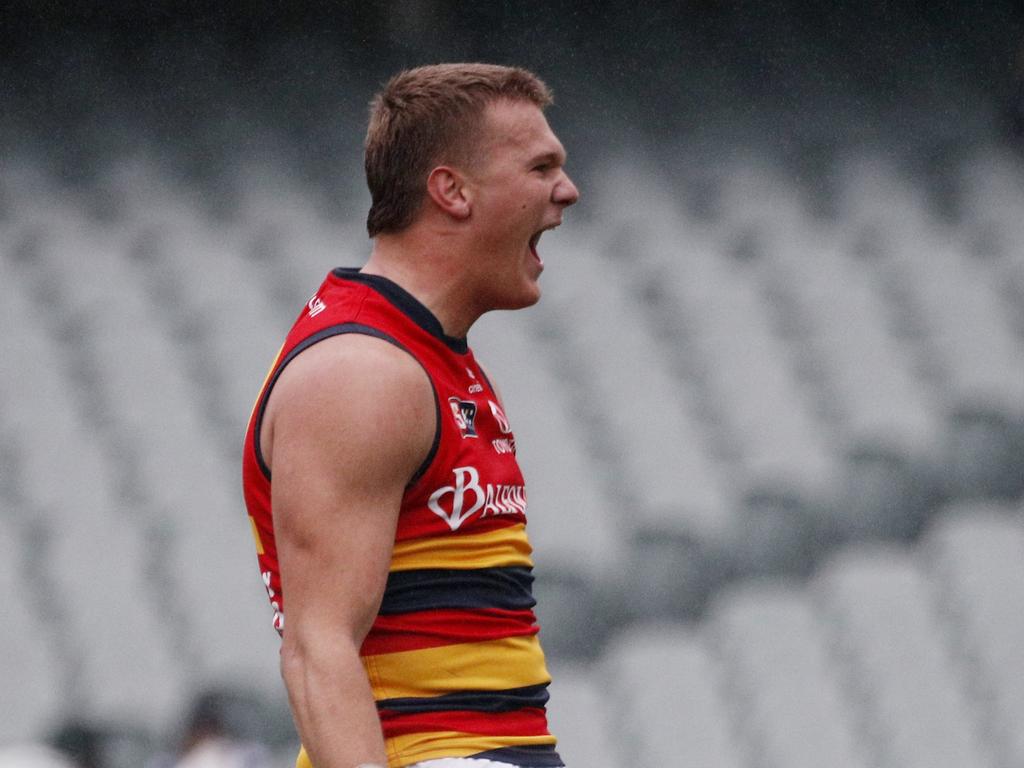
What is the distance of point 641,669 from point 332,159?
2.80 m

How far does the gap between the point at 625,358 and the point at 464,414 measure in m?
4.42

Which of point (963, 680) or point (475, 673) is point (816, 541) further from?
point (475, 673)

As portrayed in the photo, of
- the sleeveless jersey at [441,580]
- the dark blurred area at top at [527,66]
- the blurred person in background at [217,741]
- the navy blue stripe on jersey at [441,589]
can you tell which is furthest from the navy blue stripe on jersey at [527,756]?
the dark blurred area at top at [527,66]

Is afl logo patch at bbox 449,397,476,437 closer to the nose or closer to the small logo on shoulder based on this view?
the small logo on shoulder

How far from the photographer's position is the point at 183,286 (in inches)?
253

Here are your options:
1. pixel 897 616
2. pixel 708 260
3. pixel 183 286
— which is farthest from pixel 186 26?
pixel 897 616

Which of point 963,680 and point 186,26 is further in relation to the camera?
point 186,26

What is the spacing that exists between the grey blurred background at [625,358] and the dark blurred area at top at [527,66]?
0.05 ft

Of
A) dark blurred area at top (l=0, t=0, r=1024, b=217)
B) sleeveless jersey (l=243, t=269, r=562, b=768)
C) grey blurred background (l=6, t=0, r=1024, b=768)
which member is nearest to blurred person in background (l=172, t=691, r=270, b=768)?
grey blurred background (l=6, t=0, r=1024, b=768)

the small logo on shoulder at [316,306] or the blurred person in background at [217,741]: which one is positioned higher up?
the blurred person in background at [217,741]

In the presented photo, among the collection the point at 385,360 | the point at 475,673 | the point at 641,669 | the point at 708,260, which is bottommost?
the point at 475,673

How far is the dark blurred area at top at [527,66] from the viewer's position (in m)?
6.93

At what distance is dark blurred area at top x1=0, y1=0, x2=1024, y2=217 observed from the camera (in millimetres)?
6926

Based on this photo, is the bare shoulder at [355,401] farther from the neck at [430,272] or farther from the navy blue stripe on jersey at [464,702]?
the navy blue stripe on jersey at [464,702]
